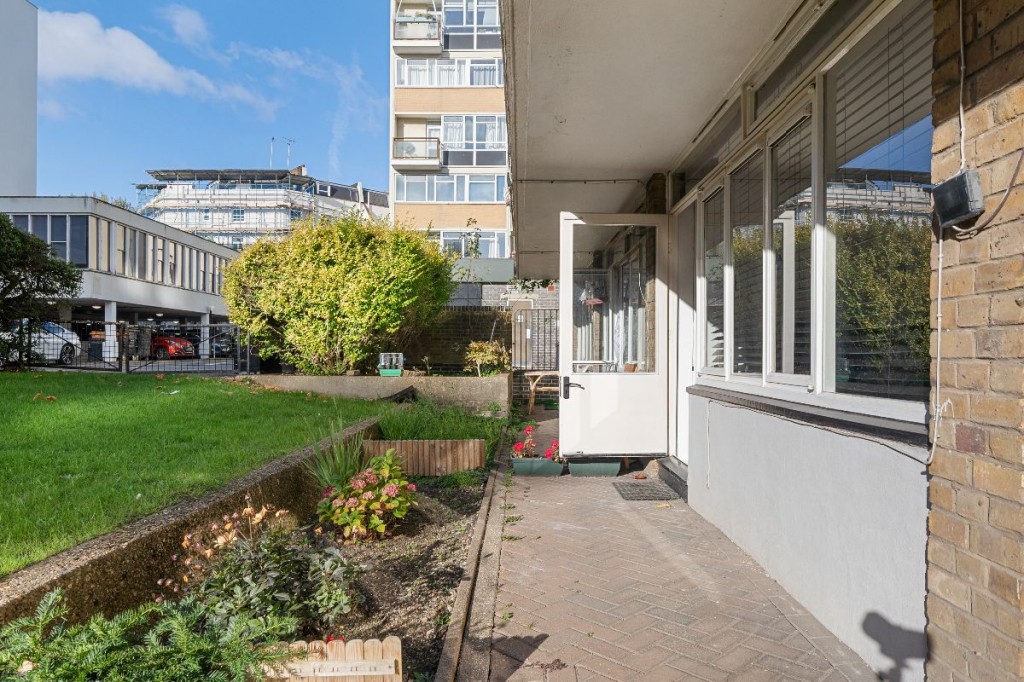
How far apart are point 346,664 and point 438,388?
9068 mm

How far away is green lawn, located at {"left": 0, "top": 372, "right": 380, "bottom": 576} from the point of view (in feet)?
10.6

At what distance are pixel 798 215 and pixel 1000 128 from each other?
5.30ft

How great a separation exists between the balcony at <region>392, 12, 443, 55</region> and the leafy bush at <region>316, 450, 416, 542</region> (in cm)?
2816

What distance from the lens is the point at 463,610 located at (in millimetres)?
3186

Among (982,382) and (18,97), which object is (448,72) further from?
(982,382)

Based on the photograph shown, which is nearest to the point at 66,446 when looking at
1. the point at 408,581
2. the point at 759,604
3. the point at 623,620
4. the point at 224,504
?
the point at 224,504

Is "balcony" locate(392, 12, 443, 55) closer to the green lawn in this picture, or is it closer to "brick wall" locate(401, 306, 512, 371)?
"brick wall" locate(401, 306, 512, 371)

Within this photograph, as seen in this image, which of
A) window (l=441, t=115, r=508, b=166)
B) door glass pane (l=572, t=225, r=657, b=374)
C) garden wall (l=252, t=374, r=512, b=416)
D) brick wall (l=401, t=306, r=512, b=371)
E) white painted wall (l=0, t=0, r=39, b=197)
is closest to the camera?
door glass pane (l=572, t=225, r=657, b=374)

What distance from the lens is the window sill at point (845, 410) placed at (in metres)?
2.35

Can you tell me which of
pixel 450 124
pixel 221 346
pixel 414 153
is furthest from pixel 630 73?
pixel 450 124

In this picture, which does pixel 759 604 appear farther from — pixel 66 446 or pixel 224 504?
pixel 66 446

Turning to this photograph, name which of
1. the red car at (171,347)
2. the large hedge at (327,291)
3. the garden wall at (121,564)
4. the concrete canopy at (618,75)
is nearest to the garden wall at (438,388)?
the large hedge at (327,291)

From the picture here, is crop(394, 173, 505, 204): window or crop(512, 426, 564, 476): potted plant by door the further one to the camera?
crop(394, 173, 505, 204): window

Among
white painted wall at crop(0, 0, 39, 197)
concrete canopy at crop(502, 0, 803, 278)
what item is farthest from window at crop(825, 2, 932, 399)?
white painted wall at crop(0, 0, 39, 197)
